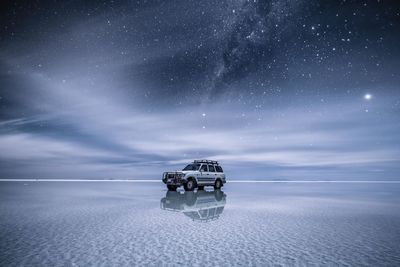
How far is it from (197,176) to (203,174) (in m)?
0.71

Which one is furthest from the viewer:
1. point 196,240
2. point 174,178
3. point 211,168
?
point 211,168

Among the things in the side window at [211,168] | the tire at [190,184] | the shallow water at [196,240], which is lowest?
the shallow water at [196,240]

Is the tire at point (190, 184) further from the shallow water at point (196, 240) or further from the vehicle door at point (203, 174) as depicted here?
the shallow water at point (196, 240)

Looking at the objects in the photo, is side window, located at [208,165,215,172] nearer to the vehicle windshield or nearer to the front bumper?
the vehicle windshield

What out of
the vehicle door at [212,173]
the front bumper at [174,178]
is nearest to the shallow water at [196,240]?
the front bumper at [174,178]

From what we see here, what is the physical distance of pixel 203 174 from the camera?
25234 mm

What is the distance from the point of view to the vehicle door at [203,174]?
25.0m

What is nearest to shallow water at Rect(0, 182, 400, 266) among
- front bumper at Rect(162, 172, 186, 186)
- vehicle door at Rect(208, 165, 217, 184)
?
front bumper at Rect(162, 172, 186, 186)

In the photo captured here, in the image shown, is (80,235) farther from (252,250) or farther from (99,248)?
(252,250)

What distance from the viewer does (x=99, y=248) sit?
248 inches

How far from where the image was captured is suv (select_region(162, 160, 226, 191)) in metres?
23.8

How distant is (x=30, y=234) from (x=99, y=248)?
2.50 metres

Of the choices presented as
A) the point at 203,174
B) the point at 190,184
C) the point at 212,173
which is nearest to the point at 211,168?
the point at 212,173

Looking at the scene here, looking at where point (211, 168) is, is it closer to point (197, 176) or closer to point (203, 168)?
point (203, 168)
